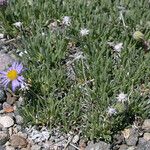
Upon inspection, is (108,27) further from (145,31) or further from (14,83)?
(14,83)

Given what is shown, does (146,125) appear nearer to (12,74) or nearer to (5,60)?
(12,74)

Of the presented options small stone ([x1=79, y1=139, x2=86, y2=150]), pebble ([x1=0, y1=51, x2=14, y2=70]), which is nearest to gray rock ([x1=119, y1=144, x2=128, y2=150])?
small stone ([x1=79, y1=139, x2=86, y2=150])

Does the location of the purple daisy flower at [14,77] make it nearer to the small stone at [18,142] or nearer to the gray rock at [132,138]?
the small stone at [18,142]

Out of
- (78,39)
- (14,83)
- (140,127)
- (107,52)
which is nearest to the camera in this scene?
(14,83)

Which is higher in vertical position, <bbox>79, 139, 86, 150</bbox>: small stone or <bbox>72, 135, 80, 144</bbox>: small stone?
<bbox>72, 135, 80, 144</bbox>: small stone

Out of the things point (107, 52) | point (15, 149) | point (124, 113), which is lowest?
point (15, 149)

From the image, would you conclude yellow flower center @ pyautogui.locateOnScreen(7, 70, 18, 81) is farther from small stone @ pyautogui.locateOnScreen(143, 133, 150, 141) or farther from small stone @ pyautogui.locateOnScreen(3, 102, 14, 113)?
small stone @ pyautogui.locateOnScreen(143, 133, 150, 141)

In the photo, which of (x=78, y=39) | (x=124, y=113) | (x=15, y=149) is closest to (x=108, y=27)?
(x=78, y=39)
